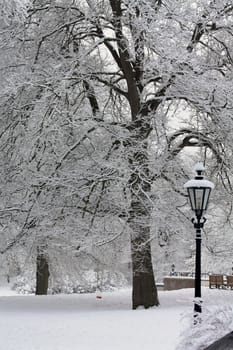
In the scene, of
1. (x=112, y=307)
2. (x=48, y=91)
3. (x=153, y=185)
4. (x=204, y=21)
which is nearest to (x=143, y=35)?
(x=204, y=21)

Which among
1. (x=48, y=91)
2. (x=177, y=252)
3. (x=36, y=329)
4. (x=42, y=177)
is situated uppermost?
(x=48, y=91)

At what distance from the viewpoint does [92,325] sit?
37.1 ft

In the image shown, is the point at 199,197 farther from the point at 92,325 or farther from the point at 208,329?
the point at 92,325

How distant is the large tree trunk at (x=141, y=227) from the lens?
13.2 m

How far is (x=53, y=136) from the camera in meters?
13.0

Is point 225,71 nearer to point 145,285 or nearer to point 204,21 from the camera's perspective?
point 204,21

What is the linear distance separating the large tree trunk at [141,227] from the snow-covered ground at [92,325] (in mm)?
519

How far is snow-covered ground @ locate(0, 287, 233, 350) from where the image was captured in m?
9.10

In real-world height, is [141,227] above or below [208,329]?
above

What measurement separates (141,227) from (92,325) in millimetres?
3047

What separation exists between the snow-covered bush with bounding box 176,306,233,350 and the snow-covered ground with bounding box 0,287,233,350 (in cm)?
7

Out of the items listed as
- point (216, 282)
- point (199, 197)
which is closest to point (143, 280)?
point (199, 197)

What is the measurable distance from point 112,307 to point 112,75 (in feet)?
20.1

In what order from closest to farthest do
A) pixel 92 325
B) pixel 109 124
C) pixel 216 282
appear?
pixel 92 325, pixel 109 124, pixel 216 282
